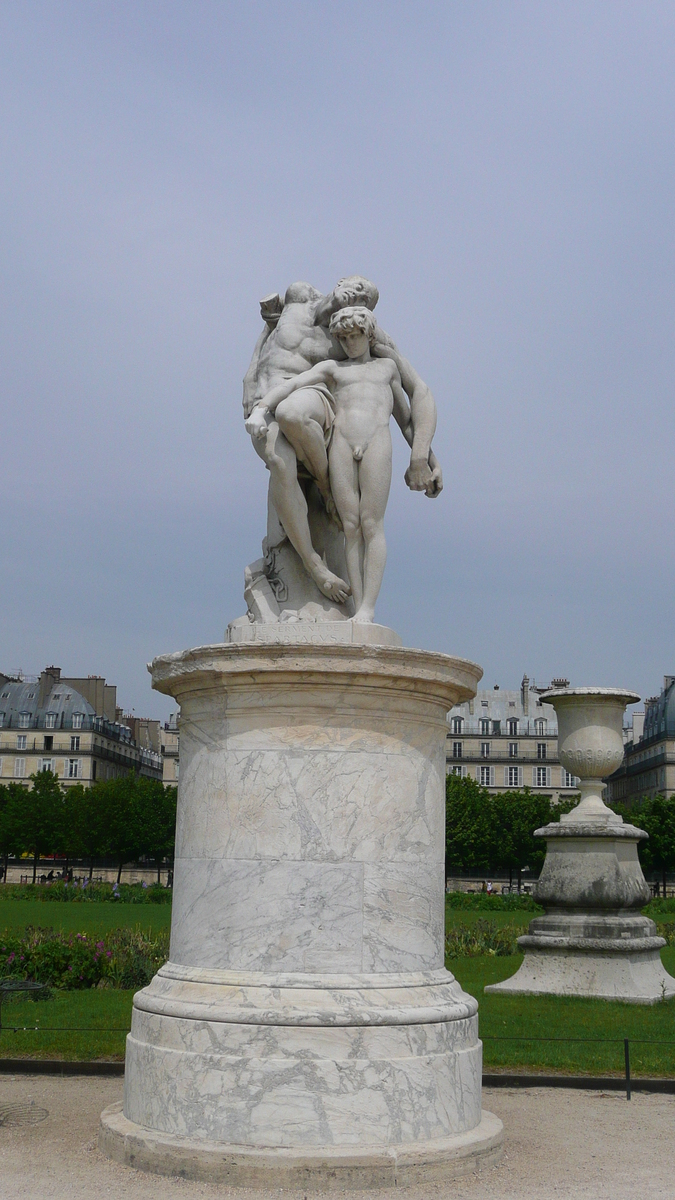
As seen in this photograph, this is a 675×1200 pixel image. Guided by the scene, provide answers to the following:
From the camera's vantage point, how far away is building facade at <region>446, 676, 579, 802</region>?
9306cm

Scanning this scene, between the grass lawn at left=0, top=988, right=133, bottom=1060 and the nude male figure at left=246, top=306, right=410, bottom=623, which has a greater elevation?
the nude male figure at left=246, top=306, right=410, bottom=623

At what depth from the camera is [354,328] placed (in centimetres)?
742

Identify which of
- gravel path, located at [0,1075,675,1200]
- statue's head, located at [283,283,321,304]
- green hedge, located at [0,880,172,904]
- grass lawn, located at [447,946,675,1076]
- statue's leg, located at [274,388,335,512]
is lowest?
green hedge, located at [0,880,172,904]

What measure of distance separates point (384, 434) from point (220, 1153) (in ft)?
14.2

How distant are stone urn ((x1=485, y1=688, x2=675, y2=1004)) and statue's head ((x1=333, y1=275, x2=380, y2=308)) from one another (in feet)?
24.9

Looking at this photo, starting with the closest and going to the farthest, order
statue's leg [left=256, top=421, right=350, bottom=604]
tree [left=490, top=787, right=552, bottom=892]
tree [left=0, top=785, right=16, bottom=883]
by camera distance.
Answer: statue's leg [left=256, top=421, right=350, bottom=604] < tree [left=490, top=787, right=552, bottom=892] < tree [left=0, top=785, right=16, bottom=883]

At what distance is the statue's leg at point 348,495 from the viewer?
23.8ft

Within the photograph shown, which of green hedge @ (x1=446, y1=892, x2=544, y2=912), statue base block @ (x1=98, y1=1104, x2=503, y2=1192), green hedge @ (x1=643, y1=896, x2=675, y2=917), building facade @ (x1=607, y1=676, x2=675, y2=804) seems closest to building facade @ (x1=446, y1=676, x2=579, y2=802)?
building facade @ (x1=607, y1=676, x2=675, y2=804)

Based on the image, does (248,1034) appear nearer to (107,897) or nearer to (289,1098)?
(289,1098)

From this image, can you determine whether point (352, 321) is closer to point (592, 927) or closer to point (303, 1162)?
point (303, 1162)

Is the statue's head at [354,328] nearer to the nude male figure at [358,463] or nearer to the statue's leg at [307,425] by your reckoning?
the nude male figure at [358,463]

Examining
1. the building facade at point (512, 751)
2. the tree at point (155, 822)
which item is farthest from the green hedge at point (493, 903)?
the building facade at point (512, 751)

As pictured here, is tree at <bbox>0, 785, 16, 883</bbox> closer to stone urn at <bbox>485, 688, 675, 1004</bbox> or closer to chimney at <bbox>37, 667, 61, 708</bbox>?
chimney at <bbox>37, 667, 61, 708</bbox>

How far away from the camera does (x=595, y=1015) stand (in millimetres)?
12211
